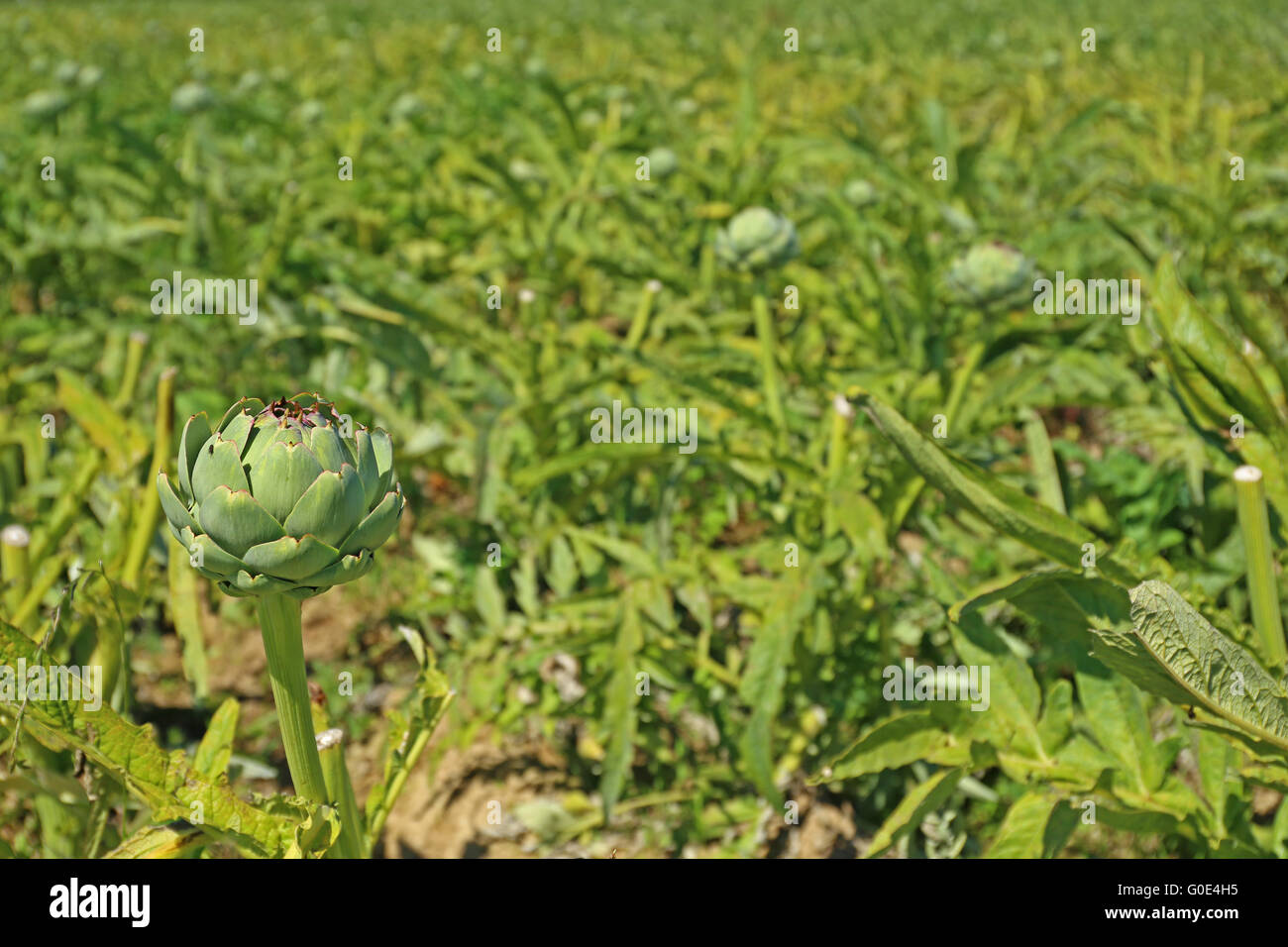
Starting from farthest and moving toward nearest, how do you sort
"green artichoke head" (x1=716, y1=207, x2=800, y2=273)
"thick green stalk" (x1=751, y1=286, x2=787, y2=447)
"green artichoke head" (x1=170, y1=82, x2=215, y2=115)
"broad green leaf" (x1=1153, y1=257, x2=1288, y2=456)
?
"green artichoke head" (x1=170, y1=82, x2=215, y2=115) < "green artichoke head" (x1=716, y1=207, x2=800, y2=273) < "thick green stalk" (x1=751, y1=286, x2=787, y2=447) < "broad green leaf" (x1=1153, y1=257, x2=1288, y2=456)

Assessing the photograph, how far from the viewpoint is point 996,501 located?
93cm

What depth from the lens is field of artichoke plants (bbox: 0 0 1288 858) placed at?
863mm

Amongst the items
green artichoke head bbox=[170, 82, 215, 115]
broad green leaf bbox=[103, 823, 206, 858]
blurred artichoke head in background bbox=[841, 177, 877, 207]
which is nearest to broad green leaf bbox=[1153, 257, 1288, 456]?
broad green leaf bbox=[103, 823, 206, 858]

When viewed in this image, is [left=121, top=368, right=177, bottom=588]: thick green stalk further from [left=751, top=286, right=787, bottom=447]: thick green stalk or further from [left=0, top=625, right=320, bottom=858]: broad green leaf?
[left=751, top=286, right=787, bottom=447]: thick green stalk

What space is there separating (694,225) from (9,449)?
135cm

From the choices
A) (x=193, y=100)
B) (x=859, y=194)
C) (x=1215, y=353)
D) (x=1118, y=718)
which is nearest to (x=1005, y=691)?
(x=1118, y=718)

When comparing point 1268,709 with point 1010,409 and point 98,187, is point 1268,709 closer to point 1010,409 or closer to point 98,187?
point 1010,409

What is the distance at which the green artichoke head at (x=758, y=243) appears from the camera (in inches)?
64.6

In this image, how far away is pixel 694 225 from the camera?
2.36 metres

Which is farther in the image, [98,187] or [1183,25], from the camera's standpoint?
[1183,25]

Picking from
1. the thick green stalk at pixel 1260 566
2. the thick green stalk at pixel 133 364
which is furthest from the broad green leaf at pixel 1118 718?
the thick green stalk at pixel 133 364

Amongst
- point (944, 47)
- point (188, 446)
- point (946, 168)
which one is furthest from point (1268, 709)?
point (944, 47)

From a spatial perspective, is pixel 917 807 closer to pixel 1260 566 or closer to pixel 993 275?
pixel 1260 566

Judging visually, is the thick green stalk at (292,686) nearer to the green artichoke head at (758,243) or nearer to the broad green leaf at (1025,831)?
the broad green leaf at (1025,831)
